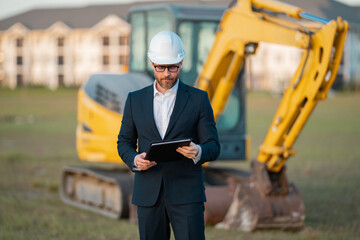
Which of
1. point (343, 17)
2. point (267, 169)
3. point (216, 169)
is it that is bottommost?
point (216, 169)

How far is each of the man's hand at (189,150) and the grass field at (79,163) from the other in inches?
162

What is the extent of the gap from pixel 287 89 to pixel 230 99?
2.26 m

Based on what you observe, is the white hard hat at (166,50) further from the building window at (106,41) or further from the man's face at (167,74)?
the building window at (106,41)

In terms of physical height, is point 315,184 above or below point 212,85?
below

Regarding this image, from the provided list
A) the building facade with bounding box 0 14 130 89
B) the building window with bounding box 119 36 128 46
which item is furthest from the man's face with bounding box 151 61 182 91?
the building facade with bounding box 0 14 130 89

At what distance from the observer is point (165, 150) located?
4516 mm

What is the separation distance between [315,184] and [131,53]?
4.29 m

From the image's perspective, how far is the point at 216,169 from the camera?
1137cm

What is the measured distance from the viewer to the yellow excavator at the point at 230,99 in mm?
8320

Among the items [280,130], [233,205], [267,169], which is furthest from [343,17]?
[233,205]

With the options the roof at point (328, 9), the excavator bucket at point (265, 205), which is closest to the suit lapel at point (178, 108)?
the roof at point (328, 9)

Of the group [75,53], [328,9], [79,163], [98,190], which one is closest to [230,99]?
[98,190]

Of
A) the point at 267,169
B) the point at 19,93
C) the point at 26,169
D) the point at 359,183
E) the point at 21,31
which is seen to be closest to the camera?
the point at 267,169

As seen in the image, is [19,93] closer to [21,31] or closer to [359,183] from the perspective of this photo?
[21,31]
